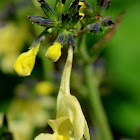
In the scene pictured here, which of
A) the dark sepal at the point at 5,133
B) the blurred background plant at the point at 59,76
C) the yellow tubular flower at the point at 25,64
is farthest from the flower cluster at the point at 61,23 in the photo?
the blurred background plant at the point at 59,76

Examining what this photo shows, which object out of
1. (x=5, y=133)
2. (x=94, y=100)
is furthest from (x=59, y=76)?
(x=5, y=133)

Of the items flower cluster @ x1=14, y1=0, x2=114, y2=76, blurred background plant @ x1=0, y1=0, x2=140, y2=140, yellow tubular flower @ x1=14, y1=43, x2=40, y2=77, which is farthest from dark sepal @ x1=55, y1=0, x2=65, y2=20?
blurred background plant @ x1=0, y1=0, x2=140, y2=140

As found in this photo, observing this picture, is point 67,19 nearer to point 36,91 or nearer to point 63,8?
point 63,8

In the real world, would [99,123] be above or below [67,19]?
below

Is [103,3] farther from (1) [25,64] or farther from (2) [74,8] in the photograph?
(1) [25,64]

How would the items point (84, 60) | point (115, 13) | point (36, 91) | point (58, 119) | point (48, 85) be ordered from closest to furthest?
point (58, 119) → point (84, 60) → point (48, 85) → point (36, 91) → point (115, 13)

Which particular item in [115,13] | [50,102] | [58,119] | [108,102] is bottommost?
[108,102]

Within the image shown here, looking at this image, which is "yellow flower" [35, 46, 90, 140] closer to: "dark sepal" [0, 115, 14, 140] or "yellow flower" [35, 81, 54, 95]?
"dark sepal" [0, 115, 14, 140]

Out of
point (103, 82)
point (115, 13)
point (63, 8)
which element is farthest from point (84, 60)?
point (115, 13)

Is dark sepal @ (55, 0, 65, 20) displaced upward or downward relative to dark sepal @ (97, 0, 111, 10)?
upward
